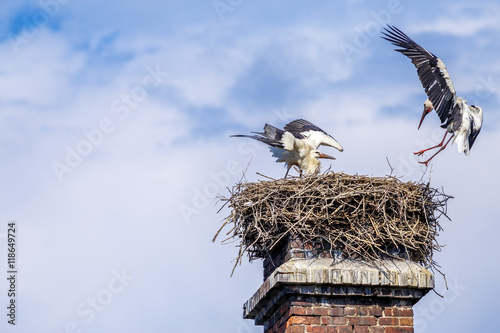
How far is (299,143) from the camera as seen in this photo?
31.1ft

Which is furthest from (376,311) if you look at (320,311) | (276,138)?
(276,138)

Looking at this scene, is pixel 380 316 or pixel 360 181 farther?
pixel 360 181

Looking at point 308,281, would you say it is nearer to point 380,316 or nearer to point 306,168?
point 380,316

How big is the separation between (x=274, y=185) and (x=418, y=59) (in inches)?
132

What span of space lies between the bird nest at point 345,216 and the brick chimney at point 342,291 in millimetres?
134

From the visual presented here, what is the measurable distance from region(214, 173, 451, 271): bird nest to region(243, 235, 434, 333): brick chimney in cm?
13

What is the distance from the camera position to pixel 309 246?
19.6 feet

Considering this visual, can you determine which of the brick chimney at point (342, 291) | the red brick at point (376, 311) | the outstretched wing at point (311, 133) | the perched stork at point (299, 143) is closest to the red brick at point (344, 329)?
the brick chimney at point (342, 291)

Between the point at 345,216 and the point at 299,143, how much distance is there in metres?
3.39

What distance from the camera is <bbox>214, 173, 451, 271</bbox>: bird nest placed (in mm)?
6016

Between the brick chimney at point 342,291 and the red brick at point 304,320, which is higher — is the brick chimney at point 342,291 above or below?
above

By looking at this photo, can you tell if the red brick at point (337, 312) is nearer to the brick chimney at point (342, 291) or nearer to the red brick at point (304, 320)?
→ the brick chimney at point (342, 291)

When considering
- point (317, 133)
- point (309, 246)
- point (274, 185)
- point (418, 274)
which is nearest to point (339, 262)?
point (309, 246)

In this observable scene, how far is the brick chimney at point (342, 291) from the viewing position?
224 inches
